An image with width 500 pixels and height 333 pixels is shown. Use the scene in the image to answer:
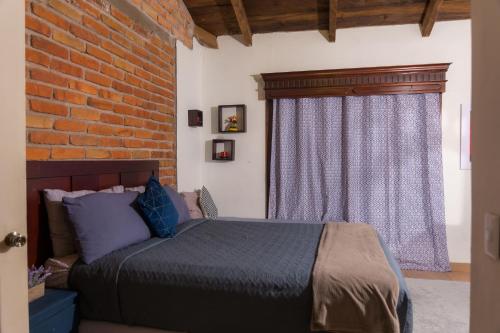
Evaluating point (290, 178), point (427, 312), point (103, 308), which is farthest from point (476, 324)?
point (290, 178)

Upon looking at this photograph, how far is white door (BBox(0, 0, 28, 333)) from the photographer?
100 cm

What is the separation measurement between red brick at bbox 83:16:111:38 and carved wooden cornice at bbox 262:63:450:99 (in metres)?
1.92

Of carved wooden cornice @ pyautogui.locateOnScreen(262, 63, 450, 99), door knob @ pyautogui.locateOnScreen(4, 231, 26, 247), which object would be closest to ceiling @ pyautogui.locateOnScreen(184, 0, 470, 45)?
carved wooden cornice @ pyautogui.locateOnScreen(262, 63, 450, 99)

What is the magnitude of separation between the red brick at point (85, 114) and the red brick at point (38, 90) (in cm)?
21

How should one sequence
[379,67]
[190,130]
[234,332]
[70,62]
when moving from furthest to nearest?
[190,130] → [379,67] → [70,62] → [234,332]

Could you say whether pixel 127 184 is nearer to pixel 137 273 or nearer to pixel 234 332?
pixel 137 273

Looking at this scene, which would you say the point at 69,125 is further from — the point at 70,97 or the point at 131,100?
the point at 131,100

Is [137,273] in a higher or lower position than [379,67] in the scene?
lower

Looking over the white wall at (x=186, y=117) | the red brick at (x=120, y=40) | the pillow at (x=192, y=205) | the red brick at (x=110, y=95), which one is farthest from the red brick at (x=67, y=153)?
the white wall at (x=186, y=117)

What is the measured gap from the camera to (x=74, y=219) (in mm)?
1845

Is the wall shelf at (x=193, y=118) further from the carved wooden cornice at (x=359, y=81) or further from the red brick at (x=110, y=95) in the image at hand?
the red brick at (x=110, y=95)

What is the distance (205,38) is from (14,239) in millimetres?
3590

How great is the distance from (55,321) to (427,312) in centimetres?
251

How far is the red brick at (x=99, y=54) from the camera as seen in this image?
93.7 inches
